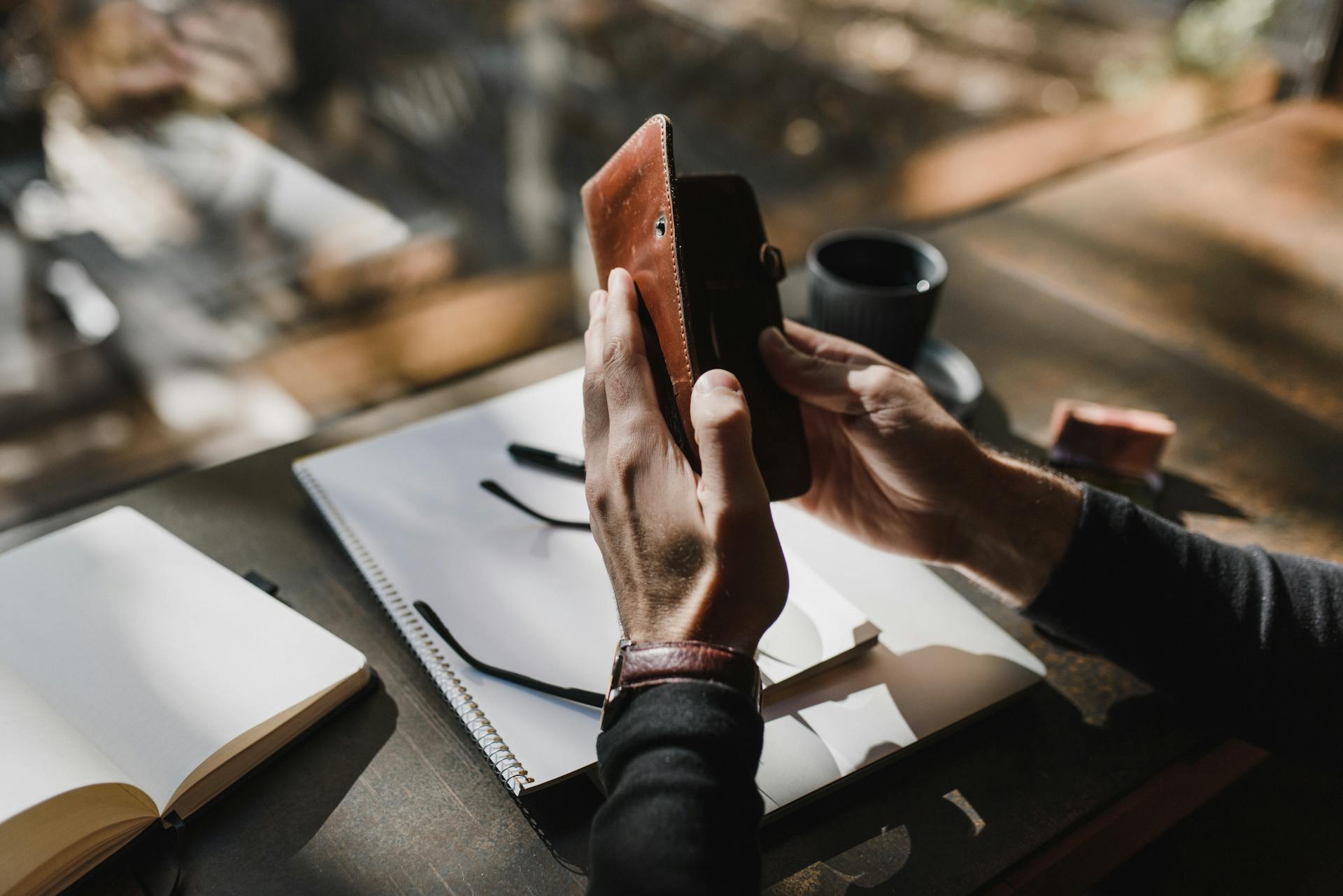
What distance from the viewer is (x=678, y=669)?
46cm

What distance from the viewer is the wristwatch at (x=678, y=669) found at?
0.46 meters

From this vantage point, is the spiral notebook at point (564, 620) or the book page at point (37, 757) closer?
the book page at point (37, 757)

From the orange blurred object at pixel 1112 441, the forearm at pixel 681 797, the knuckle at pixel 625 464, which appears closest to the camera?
the forearm at pixel 681 797

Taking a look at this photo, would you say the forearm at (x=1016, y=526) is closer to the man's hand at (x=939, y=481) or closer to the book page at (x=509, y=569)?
the man's hand at (x=939, y=481)

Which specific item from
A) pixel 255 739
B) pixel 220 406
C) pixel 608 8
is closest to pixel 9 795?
pixel 255 739

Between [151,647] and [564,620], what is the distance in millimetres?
251

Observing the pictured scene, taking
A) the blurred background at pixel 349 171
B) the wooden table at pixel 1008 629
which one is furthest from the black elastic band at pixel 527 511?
the blurred background at pixel 349 171

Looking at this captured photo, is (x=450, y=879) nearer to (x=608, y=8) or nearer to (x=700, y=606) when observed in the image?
(x=700, y=606)

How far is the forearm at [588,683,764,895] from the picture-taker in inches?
16.4

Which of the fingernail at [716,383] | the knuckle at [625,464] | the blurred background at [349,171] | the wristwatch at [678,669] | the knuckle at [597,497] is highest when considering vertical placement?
the fingernail at [716,383]

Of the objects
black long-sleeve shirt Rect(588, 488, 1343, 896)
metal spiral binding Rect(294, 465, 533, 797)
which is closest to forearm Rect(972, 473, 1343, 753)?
black long-sleeve shirt Rect(588, 488, 1343, 896)

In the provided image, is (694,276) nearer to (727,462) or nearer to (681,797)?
(727,462)

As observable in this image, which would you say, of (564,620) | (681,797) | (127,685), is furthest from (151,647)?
(681,797)

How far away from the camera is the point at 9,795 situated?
43cm
